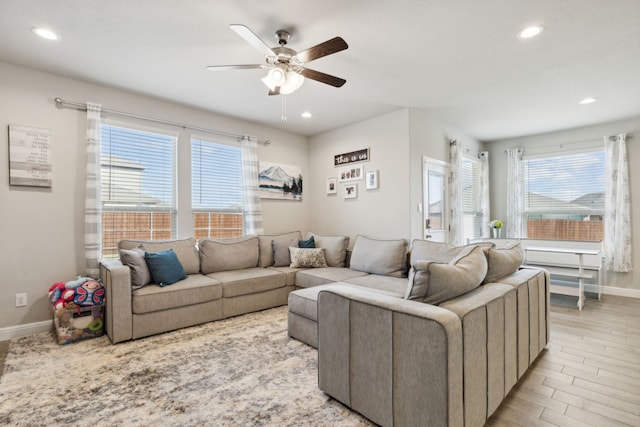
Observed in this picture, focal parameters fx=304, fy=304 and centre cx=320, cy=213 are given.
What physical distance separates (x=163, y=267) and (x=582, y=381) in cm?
372

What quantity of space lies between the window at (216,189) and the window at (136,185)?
1.02 feet

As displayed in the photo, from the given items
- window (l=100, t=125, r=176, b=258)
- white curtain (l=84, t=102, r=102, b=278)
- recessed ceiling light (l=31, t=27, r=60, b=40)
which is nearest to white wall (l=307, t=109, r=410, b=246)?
window (l=100, t=125, r=176, b=258)

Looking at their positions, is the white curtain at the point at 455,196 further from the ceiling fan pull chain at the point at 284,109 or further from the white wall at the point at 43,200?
the white wall at the point at 43,200

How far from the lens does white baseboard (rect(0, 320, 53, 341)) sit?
2.93 meters

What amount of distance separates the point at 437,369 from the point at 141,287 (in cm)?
288

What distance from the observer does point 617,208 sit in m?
4.50

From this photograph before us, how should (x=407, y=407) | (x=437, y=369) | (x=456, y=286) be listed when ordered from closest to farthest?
1. (x=437, y=369)
2. (x=407, y=407)
3. (x=456, y=286)

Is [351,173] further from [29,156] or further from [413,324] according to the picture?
[29,156]

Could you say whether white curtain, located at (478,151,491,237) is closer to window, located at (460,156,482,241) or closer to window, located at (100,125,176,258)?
window, located at (460,156,482,241)

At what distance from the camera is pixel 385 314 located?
61.1 inches

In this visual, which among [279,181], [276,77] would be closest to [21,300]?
[276,77]

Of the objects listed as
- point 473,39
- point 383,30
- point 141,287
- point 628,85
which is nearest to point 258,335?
point 141,287

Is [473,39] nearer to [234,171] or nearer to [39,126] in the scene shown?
[234,171]

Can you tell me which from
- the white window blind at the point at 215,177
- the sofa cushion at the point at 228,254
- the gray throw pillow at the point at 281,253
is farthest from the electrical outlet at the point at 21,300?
the gray throw pillow at the point at 281,253
